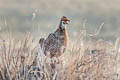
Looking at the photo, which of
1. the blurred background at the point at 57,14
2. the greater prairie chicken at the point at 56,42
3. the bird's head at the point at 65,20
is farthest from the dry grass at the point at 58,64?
the blurred background at the point at 57,14

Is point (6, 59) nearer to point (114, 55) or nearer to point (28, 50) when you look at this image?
point (28, 50)

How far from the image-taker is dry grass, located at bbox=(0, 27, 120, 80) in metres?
7.18

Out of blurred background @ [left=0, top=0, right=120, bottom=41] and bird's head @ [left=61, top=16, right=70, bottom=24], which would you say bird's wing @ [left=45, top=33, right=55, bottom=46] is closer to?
bird's head @ [left=61, top=16, right=70, bottom=24]

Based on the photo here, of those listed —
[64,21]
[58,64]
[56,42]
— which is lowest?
[58,64]

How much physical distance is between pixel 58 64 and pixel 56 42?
0.84m

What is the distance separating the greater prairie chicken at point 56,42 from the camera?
8.02m

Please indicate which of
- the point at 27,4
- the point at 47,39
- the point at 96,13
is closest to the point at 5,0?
the point at 27,4

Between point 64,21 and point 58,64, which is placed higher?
point 64,21

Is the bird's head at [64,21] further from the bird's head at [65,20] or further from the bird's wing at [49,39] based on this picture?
the bird's wing at [49,39]

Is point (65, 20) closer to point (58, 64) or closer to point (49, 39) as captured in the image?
point (49, 39)

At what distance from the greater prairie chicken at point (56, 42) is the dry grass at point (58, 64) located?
0.25 metres

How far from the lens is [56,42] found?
26.6 ft

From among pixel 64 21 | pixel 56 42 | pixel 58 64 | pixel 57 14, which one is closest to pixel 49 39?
pixel 56 42

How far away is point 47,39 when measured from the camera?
26.7ft
